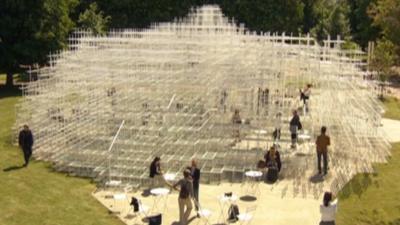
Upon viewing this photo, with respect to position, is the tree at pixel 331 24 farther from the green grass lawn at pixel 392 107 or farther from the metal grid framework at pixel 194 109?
the metal grid framework at pixel 194 109

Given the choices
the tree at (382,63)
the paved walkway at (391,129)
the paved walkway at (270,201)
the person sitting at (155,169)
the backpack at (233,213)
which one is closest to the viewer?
the backpack at (233,213)

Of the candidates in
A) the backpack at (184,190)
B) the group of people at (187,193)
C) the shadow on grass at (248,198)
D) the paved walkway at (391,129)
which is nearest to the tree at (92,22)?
the paved walkway at (391,129)

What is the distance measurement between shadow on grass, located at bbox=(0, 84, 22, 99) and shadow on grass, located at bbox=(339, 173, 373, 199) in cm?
2669

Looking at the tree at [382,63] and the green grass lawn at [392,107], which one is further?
the tree at [382,63]

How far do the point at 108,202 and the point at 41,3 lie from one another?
92.6 ft

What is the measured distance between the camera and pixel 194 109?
24.6m

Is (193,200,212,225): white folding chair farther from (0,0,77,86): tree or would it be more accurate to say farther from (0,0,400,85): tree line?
(0,0,77,86): tree

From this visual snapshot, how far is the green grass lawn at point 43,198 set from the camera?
57.6ft

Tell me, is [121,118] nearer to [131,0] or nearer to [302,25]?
[131,0]

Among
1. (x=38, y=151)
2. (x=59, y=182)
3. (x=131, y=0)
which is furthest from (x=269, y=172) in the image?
(x=131, y=0)

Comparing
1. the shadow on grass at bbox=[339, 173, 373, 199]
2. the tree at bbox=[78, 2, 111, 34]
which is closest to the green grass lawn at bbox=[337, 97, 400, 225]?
the shadow on grass at bbox=[339, 173, 373, 199]

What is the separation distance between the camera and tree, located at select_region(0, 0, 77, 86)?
140 ft

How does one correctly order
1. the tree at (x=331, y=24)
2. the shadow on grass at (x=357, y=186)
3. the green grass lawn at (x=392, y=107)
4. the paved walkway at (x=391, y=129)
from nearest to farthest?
the shadow on grass at (x=357, y=186) < the paved walkway at (x=391, y=129) < the green grass lawn at (x=392, y=107) < the tree at (x=331, y=24)

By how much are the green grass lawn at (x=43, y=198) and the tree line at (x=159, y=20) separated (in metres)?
20.8
